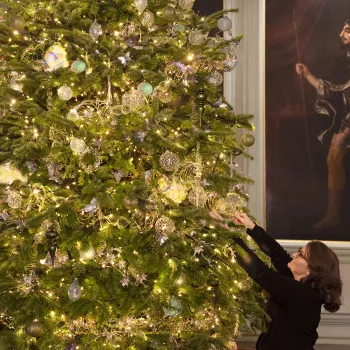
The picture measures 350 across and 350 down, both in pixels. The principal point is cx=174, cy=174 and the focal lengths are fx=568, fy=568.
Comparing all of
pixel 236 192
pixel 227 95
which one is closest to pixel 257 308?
pixel 236 192

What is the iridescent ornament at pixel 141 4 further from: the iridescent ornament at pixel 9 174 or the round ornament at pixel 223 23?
the iridescent ornament at pixel 9 174

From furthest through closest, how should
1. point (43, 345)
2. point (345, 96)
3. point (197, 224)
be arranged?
point (345, 96)
point (197, 224)
point (43, 345)

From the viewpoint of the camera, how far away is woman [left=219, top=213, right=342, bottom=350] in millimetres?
3055

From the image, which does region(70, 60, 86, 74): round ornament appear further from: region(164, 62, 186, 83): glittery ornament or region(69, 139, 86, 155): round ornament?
region(164, 62, 186, 83): glittery ornament

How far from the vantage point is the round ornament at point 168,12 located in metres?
3.09

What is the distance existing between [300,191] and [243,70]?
3.93ft

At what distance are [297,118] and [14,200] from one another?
300 cm

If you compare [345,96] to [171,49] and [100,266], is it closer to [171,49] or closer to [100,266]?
[171,49]

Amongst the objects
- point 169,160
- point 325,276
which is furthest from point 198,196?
point 325,276

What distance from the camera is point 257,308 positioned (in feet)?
10.9

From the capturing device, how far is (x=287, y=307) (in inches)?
122

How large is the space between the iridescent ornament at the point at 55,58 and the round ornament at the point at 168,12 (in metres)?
0.60

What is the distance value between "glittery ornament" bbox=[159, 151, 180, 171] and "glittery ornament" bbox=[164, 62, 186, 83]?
53cm

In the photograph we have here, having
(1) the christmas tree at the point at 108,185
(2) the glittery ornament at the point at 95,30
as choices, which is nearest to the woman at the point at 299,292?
(1) the christmas tree at the point at 108,185
